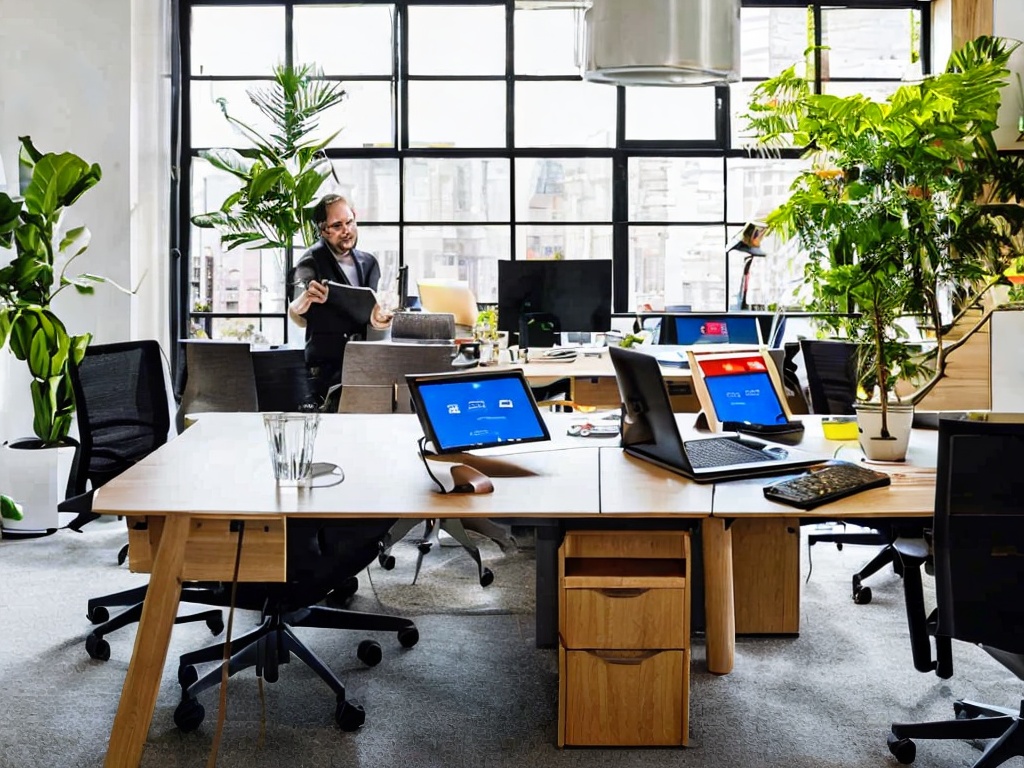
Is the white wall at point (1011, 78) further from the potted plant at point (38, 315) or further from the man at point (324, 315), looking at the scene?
the potted plant at point (38, 315)

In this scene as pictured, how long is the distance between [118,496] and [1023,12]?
7169 mm

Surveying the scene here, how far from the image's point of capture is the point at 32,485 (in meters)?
5.55

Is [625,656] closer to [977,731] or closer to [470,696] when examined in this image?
[470,696]

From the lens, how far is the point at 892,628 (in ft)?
13.0

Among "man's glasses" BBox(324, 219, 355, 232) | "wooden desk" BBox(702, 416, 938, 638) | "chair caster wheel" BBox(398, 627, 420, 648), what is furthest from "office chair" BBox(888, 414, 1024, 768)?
"man's glasses" BBox(324, 219, 355, 232)

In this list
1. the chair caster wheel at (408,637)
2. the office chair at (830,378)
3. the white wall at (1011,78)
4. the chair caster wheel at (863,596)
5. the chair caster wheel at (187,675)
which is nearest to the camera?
the chair caster wheel at (187,675)

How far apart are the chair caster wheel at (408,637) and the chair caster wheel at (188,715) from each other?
32.2 inches

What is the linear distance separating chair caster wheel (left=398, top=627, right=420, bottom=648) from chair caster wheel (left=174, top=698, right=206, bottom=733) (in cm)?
82

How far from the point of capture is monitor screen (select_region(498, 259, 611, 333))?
6.23m

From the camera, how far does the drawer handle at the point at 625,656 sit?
111 inches

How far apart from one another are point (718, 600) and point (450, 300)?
11.0 feet

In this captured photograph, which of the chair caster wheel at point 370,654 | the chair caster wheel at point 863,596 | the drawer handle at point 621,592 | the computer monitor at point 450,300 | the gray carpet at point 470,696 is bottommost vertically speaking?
the gray carpet at point 470,696

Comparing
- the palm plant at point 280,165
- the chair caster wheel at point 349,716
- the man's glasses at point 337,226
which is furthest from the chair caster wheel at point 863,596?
the palm plant at point 280,165

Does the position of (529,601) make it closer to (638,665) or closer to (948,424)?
(638,665)
